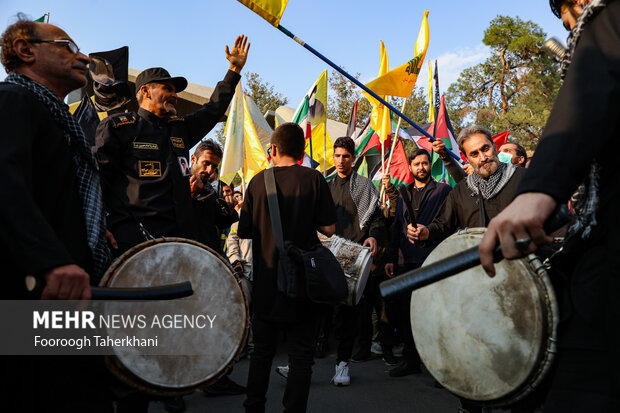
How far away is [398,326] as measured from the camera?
653 cm

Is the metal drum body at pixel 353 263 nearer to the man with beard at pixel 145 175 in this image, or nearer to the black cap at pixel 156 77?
the man with beard at pixel 145 175

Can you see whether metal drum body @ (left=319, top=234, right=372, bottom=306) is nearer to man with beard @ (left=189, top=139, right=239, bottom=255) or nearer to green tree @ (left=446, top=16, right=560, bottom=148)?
man with beard @ (left=189, top=139, right=239, bottom=255)

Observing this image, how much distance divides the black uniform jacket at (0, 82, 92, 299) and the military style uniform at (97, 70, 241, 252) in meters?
0.94

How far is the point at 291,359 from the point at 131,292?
6.80 ft

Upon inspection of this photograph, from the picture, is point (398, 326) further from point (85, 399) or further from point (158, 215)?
point (85, 399)

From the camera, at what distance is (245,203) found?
3805mm

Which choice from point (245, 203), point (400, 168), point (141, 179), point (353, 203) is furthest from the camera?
point (400, 168)

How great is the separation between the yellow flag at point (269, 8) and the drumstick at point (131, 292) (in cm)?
417

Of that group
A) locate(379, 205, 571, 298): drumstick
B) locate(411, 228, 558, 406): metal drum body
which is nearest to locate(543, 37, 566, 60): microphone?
locate(411, 228, 558, 406): metal drum body

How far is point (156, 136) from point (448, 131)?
651 centimetres

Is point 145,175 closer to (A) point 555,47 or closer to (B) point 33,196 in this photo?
(B) point 33,196

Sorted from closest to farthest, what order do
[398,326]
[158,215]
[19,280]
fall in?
[19,280] → [158,215] → [398,326]

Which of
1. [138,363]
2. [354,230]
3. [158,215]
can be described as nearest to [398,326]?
[354,230]

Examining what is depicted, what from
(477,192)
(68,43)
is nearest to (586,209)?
(68,43)
